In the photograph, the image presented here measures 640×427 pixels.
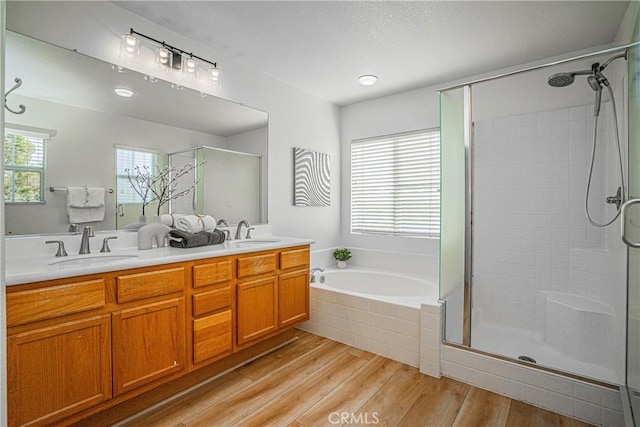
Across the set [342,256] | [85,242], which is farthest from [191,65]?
[342,256]

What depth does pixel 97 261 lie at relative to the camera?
67.3 inches

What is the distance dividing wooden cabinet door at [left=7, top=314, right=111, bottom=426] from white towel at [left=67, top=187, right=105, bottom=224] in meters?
0.76

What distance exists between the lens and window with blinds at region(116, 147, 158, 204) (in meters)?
2.09

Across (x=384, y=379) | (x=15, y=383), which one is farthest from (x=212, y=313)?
(x=384, y=379)

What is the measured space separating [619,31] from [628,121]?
36.1 inches

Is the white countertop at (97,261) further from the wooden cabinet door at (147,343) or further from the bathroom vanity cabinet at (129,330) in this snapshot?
the wooden cabinet door at (147,343)

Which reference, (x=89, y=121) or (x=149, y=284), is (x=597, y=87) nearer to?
(x=149, y=284)

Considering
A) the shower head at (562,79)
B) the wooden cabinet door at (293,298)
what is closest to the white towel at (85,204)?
the wooden cabinet door at (293,298)

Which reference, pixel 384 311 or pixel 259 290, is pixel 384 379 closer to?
pixel 384 311

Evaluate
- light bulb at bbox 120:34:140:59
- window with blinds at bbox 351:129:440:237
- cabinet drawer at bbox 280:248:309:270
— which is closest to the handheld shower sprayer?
window with blinds at bbox 351:129:440:237

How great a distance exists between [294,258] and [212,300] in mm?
790

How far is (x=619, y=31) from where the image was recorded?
226 centimetres

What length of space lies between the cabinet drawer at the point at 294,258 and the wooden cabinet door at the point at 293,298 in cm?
7

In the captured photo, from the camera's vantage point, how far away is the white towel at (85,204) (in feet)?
6.20
